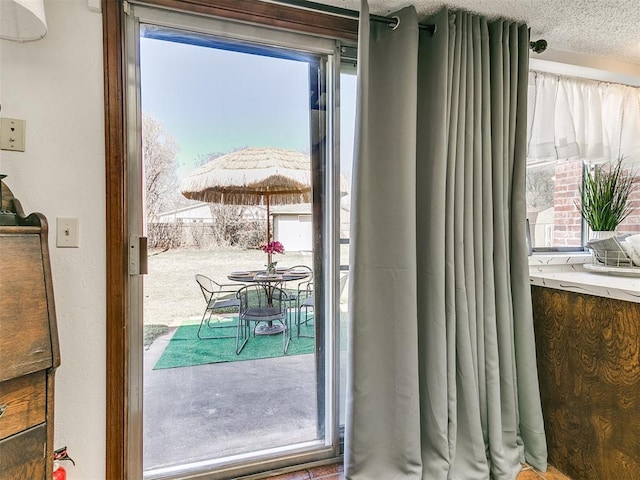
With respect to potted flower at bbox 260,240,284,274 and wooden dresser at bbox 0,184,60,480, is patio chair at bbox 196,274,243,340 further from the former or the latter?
wooden dresser at bbox 0,184,60,480

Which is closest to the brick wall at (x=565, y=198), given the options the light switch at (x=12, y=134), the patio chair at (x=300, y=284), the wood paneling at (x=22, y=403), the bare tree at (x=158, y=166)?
the patio chair at (x=300, y=284)

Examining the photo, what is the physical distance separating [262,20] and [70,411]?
1827 millimetres

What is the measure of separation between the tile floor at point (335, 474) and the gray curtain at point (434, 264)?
0.22 feet

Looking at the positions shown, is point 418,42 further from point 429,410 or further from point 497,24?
point 429,410

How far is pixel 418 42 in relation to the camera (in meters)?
1.58

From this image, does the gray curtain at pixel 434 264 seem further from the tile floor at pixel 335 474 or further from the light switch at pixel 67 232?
the light switch at pixel 67 232

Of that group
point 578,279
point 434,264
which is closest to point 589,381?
point 578,279

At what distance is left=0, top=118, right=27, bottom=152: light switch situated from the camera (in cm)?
122

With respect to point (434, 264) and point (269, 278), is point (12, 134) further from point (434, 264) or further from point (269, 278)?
point (434, 264)

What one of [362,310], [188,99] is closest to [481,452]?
[362,310]

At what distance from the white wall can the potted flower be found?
677 millimetres

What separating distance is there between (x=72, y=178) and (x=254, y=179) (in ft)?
2.36

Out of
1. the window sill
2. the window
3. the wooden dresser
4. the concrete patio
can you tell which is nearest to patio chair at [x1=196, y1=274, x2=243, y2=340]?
the concrete patio

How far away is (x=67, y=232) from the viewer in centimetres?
131
